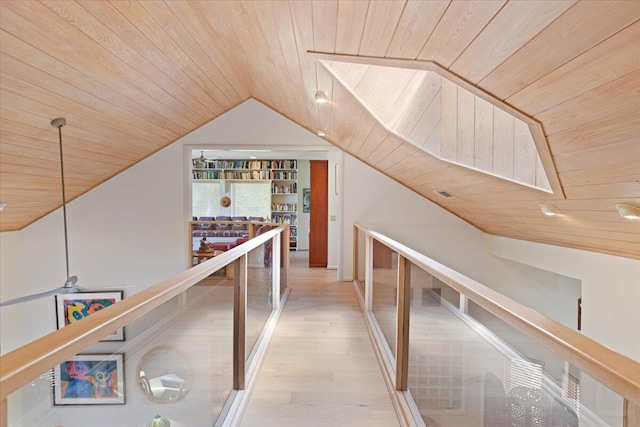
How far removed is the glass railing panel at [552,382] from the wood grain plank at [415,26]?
112 cm

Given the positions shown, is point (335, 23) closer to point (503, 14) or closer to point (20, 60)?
point (503, 14)

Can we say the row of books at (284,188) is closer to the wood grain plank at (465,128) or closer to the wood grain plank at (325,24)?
the wood grain plank at (465,128)

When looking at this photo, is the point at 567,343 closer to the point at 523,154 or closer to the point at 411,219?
the point at 523,154

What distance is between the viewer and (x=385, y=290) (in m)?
3.06

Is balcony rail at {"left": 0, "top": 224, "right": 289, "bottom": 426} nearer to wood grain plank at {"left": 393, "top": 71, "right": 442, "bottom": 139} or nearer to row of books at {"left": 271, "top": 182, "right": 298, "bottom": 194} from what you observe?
wood grain plank at {"left": 393, "top": 71, "right": 442, "bottom": 139}

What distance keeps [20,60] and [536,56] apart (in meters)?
2.94

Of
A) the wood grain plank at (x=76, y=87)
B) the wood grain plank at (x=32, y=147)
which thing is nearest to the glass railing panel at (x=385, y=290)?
the wood grain plank at (x=76, y=87)

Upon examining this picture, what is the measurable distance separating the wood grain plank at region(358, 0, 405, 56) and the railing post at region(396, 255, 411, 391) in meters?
1.18

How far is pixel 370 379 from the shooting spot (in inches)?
102

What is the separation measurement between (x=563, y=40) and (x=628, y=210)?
1.34 meters

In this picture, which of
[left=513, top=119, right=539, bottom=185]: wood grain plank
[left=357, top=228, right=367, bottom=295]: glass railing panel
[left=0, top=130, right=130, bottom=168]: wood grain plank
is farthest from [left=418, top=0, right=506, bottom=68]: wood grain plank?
[left=357, top=228, right=367, bottom=295]: glass railing panel

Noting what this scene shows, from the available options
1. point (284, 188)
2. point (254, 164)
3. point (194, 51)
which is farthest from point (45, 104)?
point (284, 188)

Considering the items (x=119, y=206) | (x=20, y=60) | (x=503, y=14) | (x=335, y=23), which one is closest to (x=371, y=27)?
(x=335, y=23)

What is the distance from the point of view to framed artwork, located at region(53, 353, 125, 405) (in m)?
0.98
